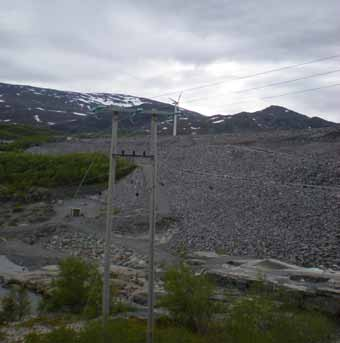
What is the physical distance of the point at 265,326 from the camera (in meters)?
9.77

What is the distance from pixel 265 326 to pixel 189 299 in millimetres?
1659

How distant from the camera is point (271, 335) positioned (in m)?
9.52

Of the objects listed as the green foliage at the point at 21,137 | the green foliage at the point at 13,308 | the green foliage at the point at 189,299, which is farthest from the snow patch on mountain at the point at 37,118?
the green foliage at the point at 189,299

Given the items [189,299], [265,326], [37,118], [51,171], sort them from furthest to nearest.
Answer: [37,118] < [51,171] < [189,299] < [265,326]

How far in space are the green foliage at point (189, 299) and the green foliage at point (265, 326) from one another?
0.68 metres

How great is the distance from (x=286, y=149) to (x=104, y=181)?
13.4 meters

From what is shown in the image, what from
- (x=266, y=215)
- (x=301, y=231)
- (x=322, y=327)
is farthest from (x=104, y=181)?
(x=322, y=327)

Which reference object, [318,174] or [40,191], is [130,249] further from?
[40,191]

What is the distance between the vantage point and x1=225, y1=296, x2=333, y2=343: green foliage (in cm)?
931

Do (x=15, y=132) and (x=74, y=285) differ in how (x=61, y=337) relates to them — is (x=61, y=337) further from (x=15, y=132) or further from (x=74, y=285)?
(x=15, y=132)

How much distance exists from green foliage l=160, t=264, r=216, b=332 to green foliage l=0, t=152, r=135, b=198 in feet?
98.8

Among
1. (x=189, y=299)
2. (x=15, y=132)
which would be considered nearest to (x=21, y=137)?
(x=15, y=132)

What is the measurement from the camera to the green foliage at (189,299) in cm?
1078

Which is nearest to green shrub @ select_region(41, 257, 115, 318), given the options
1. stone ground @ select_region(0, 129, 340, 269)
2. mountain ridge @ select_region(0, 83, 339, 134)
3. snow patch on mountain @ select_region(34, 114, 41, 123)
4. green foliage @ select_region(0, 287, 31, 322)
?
green foliage @ select_region(0, 287, 31, 322)
